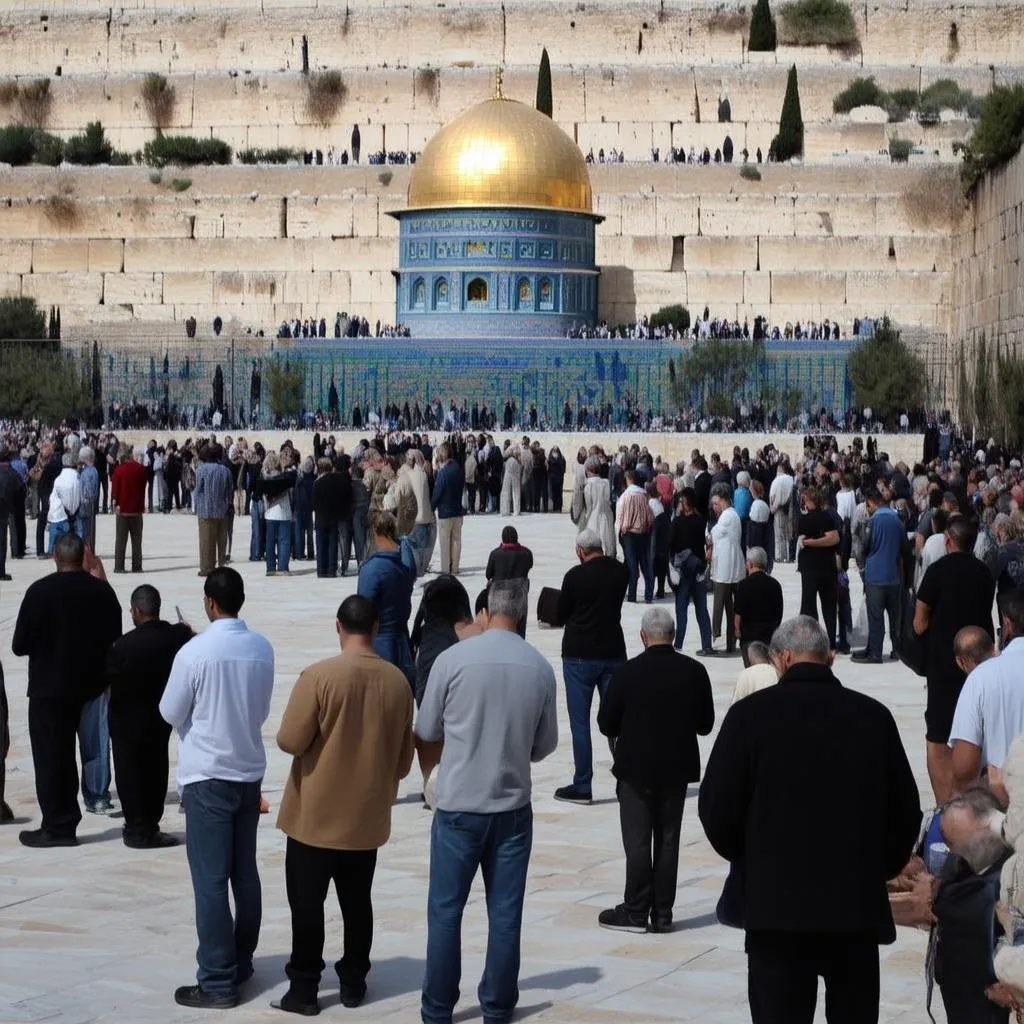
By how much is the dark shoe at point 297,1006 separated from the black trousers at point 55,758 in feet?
7.05

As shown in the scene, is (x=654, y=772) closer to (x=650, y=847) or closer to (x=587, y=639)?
(x=650, y=847)

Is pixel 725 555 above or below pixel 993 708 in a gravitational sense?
above

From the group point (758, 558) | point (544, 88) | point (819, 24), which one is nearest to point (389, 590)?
point (758, 558)

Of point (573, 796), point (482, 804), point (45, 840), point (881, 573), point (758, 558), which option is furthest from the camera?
point (881, 573)

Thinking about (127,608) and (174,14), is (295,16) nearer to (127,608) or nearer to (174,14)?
(174,14)

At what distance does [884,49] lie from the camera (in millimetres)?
46938

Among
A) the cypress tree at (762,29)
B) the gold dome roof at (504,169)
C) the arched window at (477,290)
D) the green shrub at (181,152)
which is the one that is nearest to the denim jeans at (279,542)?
the arched window at (477,290)

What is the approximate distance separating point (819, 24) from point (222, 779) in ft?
142

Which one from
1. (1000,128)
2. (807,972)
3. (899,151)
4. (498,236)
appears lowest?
(807,972)

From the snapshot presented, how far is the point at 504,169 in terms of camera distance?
134ft

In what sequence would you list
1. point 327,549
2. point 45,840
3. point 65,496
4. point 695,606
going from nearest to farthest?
point 45,840, point 695,606, point 65,496, point 327,549

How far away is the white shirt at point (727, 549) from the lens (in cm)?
1289

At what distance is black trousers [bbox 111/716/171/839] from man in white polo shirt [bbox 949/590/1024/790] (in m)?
2.71

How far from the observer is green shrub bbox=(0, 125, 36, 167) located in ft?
151
